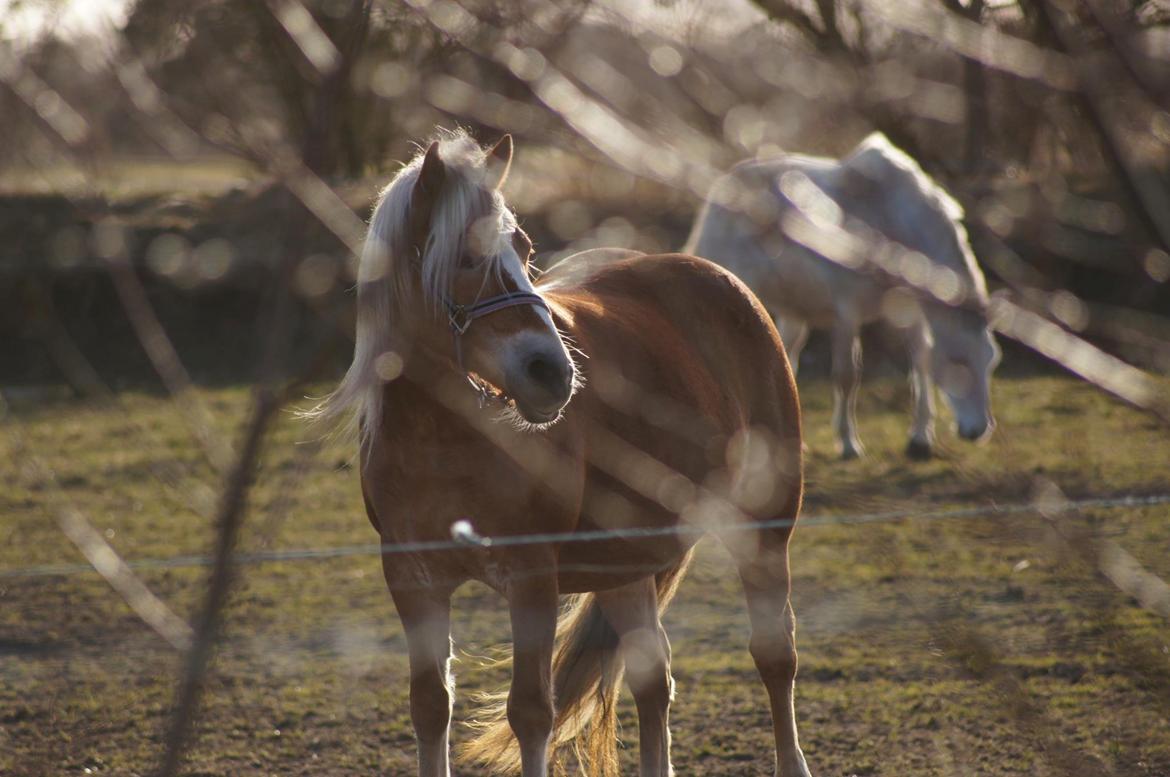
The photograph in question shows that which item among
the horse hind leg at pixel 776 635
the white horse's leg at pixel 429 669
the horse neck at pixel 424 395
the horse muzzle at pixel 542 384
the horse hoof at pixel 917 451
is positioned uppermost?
the horse neck at pixel 424 395

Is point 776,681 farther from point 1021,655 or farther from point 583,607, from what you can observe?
point 1021,655

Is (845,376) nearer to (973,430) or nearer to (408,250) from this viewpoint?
(973,430)

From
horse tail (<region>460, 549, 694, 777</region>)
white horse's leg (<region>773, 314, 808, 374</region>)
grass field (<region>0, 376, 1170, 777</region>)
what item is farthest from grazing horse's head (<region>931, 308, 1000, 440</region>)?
horse tail (<region>460, 549, 694, 777</region>)

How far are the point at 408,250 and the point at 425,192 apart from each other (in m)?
0.14

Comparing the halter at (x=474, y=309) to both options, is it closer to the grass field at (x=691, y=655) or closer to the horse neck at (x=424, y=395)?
the horse neck at (x=424, y=395)

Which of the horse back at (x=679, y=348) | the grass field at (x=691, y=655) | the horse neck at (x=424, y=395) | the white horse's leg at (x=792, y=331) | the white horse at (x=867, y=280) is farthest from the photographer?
the white horse's leg at (x=792, y=331)

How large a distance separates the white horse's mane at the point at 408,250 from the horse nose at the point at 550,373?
0.72 feet

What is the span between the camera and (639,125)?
1045 millimetres

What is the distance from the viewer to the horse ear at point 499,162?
2.79m

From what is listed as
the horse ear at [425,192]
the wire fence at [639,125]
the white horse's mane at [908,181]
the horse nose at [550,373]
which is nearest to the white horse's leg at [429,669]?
the horse nose at [550,373]

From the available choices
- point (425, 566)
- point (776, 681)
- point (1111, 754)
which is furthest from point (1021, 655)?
point (425, 566)

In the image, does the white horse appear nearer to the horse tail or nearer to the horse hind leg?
the horse hind leg

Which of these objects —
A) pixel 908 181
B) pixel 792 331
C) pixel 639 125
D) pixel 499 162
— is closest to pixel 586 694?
pixel 499 162

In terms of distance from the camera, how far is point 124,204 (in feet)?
21.0
